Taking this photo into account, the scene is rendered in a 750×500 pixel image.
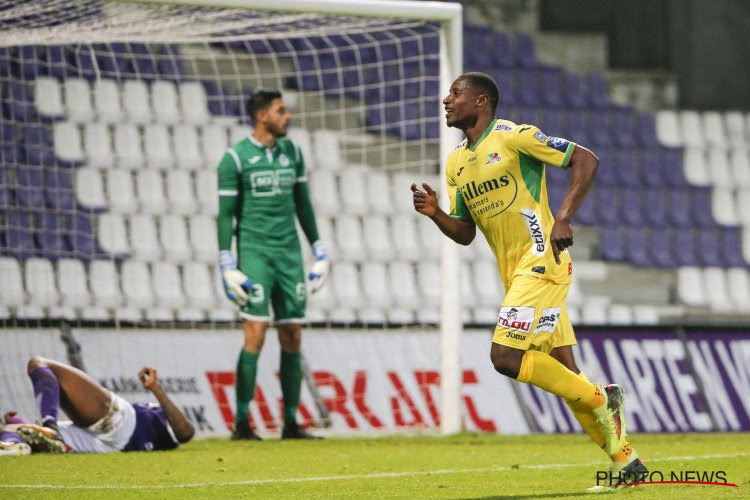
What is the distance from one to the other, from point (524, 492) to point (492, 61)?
9.57 meters

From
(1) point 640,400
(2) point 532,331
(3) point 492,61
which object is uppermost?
(3) point 492,61

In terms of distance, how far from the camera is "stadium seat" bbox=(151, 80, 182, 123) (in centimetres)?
1232

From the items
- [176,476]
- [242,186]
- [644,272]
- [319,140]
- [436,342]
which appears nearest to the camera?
[176,476]

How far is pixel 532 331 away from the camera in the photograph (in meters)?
5.81

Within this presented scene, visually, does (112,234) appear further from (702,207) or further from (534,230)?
(702,207)

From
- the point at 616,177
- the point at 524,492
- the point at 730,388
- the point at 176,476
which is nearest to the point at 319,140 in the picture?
the point at 616,177

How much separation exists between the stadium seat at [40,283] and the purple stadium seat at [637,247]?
6.51 metres

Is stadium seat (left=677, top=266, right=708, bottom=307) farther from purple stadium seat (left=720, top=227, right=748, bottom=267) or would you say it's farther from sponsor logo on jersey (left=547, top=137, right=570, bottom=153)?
sponsor logo on jersey (left=547, top=137, right=570, bottom=153)

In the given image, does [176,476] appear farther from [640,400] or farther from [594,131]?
[594,131]

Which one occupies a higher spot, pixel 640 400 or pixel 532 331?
pixel 532 331

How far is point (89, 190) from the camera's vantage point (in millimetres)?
11516

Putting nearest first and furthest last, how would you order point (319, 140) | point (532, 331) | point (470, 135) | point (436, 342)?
point (532, 331) < point (470, 135) < point (436, 342) < point (319, 140)

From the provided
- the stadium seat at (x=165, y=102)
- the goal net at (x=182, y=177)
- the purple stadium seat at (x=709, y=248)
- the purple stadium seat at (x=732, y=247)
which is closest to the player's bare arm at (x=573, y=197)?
the goal net at (x=182, y=177)

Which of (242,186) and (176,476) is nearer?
(176,476)
